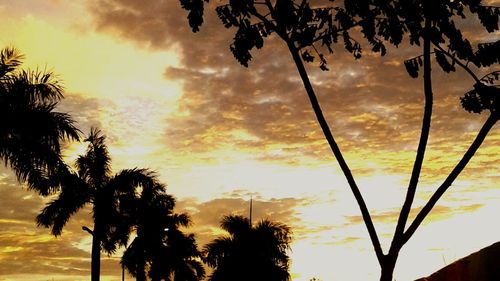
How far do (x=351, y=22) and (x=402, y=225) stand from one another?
3.76 m

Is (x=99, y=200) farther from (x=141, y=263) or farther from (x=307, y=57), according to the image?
(x=307, y=57)

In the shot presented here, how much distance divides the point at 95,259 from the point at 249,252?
10.0m

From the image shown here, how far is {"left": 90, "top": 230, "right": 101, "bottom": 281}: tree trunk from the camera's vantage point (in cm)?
3753

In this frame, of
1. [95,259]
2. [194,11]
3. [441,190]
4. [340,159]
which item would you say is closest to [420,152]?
[441,190]

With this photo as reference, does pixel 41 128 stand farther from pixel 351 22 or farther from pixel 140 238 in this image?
pixel 140 238

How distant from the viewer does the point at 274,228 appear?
1715 inches

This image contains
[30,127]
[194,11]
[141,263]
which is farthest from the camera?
[141,263]

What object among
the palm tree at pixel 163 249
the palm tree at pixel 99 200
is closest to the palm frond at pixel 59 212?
the palm tree at pixel 99 200

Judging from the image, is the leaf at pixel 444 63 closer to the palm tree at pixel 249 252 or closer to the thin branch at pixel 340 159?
the thin branch at pixel 340 159

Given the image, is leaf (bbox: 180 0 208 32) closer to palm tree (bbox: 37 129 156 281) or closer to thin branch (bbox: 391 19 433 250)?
thin branch (bbox: 391 19 433 250)

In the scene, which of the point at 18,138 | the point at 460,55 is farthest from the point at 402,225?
the point at 18,138

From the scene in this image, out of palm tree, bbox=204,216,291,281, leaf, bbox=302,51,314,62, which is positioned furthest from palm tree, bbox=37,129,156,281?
leaf, bbox=302,51,314,62

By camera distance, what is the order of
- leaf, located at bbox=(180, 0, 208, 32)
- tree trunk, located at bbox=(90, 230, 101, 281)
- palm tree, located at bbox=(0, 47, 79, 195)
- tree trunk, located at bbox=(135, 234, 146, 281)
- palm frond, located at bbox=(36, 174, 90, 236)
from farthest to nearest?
tree trunk, located at bbox=(135, 234, 146, 281) < palm frond, located at bbox=(36, 174, 90, 236) < tree trunk, located at bbox=(90, 230, 101, 281) < palm tree, located at bbox=(0, 47, 79, 195) < leaf, located at bbox=(180, 0, 208, 32)

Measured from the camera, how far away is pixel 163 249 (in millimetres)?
52750
